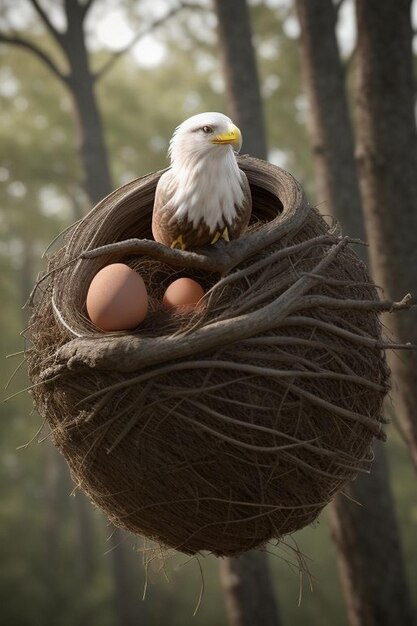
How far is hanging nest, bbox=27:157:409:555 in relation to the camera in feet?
5.56

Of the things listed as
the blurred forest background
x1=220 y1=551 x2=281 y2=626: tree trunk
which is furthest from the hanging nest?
the blurred forest background

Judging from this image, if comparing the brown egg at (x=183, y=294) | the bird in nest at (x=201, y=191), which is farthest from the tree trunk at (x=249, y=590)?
the bird in nest at (x=201, y=191)

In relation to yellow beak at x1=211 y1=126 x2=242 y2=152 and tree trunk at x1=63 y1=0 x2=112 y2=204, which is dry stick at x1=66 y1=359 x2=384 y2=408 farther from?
tree trunk at x1=63 y1=0 x2=112 y2=204

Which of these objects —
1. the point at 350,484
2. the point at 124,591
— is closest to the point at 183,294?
the point at 350,484

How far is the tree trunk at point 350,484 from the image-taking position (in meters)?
3.83

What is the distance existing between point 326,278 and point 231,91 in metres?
2.92

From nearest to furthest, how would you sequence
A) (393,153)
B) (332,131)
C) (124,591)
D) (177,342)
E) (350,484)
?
(177,342) → (393,153) → (350,484) → (332,131) → (124,591)

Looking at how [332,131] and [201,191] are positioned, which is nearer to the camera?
[201,191]

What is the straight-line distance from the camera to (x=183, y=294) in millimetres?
1958

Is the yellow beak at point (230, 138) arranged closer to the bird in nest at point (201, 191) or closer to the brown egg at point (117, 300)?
the bird in nest at point (201, 191)

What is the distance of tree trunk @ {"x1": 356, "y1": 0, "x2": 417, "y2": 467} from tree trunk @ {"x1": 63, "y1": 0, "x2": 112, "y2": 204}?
336 cm

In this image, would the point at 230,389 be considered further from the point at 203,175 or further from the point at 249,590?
the point at 249,590

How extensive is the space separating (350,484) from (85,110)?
3919 mm

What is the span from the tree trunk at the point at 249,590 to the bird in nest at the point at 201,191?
2.68 metres
